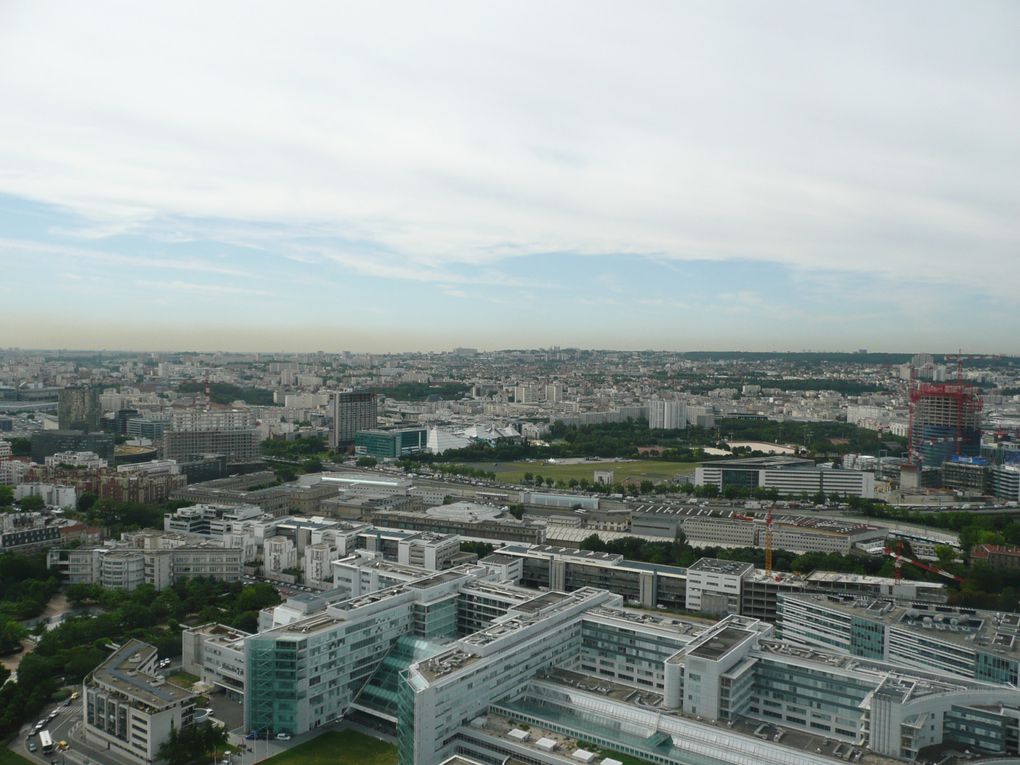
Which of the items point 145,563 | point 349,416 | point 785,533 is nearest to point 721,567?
point 785,533

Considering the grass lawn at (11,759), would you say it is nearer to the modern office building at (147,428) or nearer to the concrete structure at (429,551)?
the concrete structure at (429,551)

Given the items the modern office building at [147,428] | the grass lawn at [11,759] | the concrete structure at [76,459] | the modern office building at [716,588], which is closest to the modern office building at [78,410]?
the modern office building at [147,428]

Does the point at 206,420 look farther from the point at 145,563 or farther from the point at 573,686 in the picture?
the point at 573,686

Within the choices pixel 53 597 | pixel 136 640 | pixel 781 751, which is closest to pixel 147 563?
pixel 53 597

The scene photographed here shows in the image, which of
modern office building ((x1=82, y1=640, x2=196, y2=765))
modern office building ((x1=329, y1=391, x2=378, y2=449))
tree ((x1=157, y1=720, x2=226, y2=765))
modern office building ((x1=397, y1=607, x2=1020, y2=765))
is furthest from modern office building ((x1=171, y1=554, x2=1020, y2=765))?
modern office building ((x1=329, y1=391, x2=378, y2=449))

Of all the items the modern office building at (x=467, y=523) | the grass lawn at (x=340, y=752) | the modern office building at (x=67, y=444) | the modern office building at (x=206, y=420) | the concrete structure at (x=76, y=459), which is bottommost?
the grass lawn at (x=340, y=752)

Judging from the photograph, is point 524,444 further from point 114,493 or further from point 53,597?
point 53,597

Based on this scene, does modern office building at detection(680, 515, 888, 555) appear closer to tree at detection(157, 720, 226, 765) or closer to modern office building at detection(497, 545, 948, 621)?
modern office building at detection(497, 545, 948, 621)
